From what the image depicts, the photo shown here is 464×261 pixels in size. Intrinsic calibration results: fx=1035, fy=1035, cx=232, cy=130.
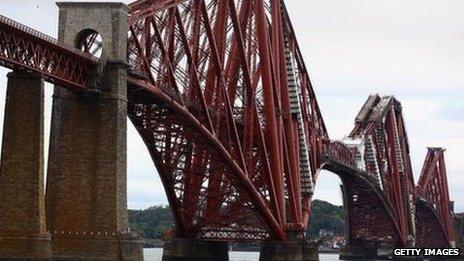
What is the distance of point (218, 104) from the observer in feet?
263

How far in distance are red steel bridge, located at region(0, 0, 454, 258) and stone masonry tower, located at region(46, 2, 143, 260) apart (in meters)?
1.25

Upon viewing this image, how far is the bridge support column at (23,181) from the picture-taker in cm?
5103

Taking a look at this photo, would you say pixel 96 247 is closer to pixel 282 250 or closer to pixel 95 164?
pixel 95 164

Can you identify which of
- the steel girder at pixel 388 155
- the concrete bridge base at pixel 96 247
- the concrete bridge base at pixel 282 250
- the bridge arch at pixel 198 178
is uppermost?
the steel girder at pixel 388 155

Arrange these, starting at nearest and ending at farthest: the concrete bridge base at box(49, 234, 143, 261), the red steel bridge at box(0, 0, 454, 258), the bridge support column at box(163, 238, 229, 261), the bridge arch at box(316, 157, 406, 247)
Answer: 1. the concrete bridge base at box(49, 234, 143, 261)
2. the red steel bridge at box(0, 0, 454, 258)
3. the bridge support column at box(163, 238, 229, 261)
4. the bridge arch at box(316, 157, 406, 247)

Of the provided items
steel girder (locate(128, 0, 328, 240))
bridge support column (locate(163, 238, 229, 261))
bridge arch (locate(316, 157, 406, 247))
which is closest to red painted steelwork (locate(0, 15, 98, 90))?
steel girder (locate(128, 0, 328, 240))

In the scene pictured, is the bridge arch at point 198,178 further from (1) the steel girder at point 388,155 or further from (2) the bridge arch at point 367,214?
(1) the steel girder at point 388,155

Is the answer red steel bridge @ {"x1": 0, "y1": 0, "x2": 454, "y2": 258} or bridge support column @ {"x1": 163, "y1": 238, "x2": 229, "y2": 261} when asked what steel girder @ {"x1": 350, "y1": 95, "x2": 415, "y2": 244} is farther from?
bridge support column @ {"x1": 163, "y1": 238, "x2": 229, "y2": 261}

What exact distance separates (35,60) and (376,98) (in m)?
119

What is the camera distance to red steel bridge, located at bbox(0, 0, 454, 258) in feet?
205

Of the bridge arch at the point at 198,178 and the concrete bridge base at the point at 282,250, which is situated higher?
the bridge arch at the point at 198,178

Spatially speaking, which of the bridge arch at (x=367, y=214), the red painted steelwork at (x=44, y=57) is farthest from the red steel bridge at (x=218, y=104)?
the bridge arch at (x=367, y=214)

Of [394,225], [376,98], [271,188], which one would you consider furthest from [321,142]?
[376,98]

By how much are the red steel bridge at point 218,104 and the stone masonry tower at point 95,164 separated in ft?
4.11
